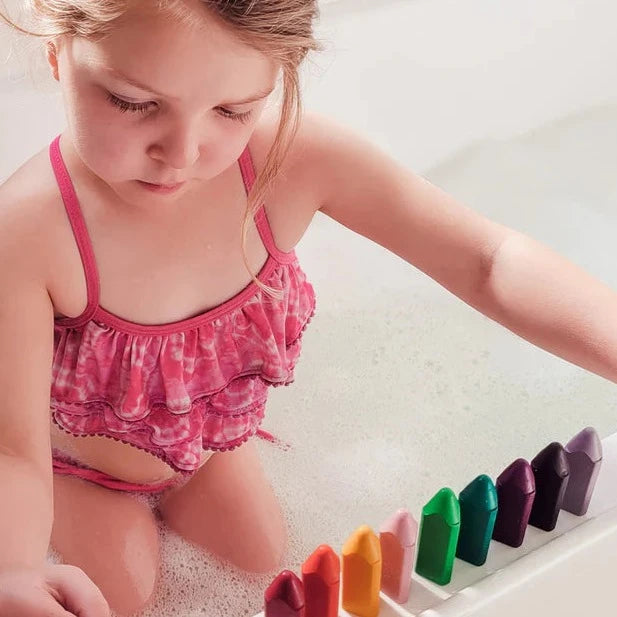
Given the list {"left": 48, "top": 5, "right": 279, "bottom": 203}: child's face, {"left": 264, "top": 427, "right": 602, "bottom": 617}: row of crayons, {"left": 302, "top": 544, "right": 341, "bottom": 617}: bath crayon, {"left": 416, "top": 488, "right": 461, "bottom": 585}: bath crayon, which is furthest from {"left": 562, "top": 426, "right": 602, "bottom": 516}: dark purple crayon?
{"left": 48, "top": 5, "right": 279, "bottom": 203}: child's face

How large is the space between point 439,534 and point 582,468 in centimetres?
14

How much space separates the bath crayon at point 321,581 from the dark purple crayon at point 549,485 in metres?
0.19

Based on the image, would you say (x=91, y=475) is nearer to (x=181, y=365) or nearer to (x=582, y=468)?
(x=181, y=365)

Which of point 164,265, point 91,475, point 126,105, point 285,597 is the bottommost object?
point 91,475

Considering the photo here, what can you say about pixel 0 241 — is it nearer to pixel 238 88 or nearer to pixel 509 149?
pixel 238 88

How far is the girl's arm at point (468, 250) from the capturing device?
88 centimetres

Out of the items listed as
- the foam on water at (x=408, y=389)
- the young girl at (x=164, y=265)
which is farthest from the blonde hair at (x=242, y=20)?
the foam on water at (x=408, y=389)

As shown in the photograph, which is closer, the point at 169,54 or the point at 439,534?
the point at 169,54

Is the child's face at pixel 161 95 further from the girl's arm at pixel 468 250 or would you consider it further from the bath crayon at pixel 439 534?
the bath crayon at pixel 439 534

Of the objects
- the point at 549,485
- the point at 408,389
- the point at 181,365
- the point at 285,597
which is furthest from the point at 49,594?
the point at 408,389

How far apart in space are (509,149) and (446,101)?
160 millimetres

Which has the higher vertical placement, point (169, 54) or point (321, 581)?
point (169, 54)

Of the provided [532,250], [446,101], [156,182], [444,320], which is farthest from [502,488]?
[446,101]

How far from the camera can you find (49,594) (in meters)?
0.63
